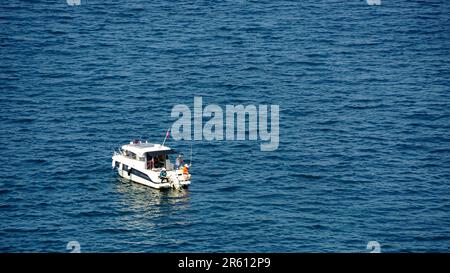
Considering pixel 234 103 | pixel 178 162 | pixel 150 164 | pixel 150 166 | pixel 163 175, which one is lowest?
pixel 163 175

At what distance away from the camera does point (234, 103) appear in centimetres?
9662

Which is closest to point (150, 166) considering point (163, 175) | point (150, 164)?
point (150, 164)

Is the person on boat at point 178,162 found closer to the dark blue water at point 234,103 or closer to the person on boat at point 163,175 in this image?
the dark blue water at point 234,103

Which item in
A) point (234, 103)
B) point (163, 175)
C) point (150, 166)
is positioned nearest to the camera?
point (163, 175)

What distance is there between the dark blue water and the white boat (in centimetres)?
103

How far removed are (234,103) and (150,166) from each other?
26.1 m

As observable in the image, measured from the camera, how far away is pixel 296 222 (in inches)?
2544

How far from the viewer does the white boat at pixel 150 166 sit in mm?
70938

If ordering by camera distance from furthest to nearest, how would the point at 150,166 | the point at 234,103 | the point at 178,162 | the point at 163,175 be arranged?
the point at 234,103, the point at 178,162, the point at 150,166, the point at 163,175

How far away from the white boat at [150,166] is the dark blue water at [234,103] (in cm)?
103

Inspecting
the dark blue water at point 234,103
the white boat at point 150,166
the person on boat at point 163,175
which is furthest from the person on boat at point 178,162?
the person on boat at point 163,175

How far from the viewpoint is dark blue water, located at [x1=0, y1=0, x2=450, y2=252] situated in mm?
63875

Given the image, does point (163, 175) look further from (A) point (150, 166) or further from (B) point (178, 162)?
(B) point (178, 162)
